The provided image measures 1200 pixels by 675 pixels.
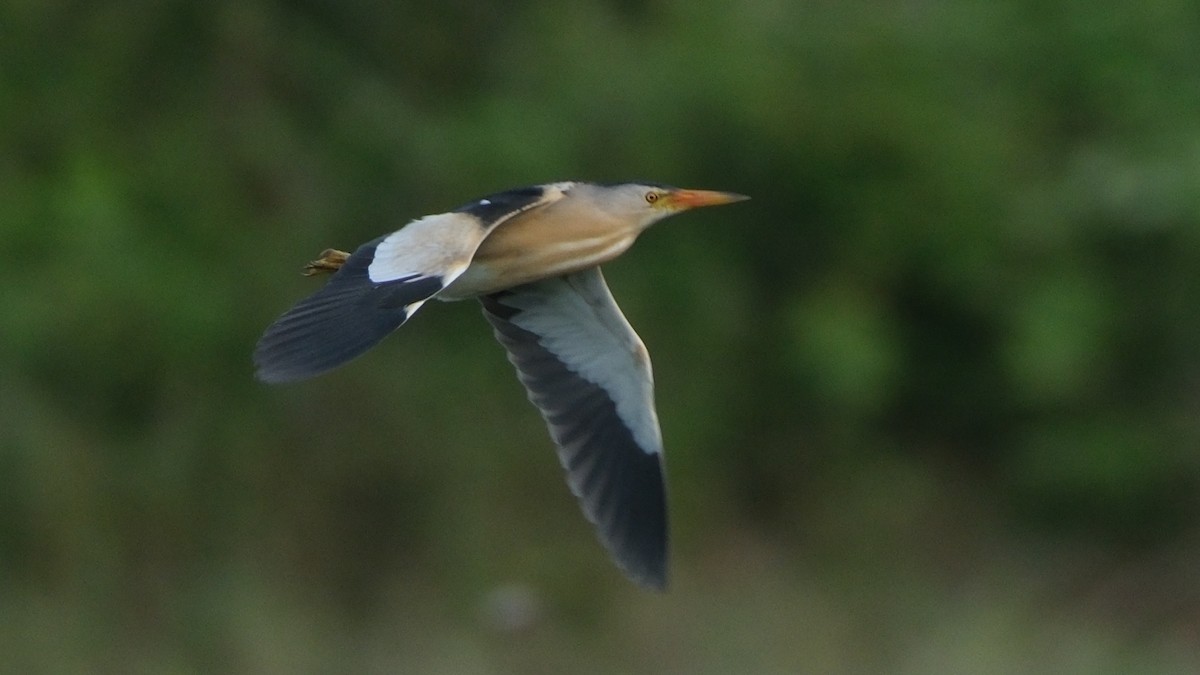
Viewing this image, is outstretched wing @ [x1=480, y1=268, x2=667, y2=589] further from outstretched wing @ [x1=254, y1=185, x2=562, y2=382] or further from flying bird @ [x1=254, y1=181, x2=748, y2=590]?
outstretched wing @ [x1=254, y1=185, x2=562, y2=382]

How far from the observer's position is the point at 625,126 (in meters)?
7.04

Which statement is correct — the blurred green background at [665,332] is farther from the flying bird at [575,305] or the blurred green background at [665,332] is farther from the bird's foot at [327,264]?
the bird's foot at [327,264]

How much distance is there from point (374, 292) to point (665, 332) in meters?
3.21

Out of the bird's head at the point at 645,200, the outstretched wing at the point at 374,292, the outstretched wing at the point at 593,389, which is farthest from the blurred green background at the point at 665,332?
the outstretched wing at the point at 374,292

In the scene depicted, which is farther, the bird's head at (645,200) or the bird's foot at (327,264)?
the bird's head at (645,200)

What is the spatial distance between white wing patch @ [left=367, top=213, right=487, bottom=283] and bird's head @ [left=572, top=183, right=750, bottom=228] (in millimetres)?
413

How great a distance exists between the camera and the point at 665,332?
680 cm

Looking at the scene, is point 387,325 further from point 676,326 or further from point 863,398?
point 863,398

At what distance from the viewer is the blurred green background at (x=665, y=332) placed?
5.88 meters

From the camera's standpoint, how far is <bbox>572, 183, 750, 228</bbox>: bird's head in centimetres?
432

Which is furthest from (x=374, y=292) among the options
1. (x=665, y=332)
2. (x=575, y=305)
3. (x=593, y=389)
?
→ (x=665, y=332)

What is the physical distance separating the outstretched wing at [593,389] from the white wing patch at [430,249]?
50 centimetres

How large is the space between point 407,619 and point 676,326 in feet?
5.09

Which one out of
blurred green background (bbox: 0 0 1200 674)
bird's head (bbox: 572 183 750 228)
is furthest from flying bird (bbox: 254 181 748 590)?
blurred green background (bbox: 0 0 1200 674)
